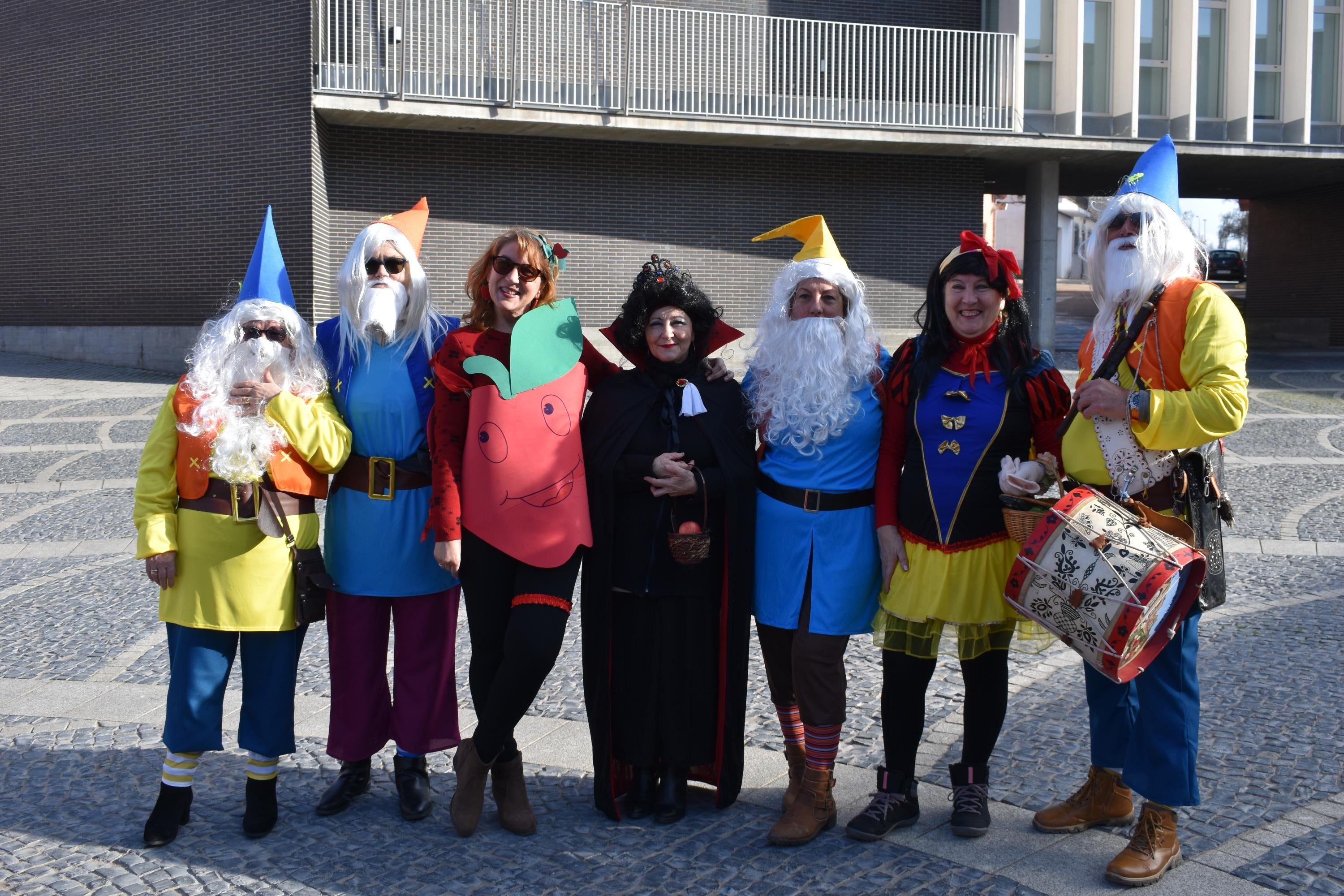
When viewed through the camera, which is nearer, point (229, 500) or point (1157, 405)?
point (1157, 405)

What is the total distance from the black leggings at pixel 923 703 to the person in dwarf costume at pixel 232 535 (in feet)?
6.33

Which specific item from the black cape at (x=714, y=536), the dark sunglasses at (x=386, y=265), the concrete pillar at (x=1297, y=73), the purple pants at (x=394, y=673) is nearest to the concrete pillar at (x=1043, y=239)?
the concrete pillar at (x=1297, y=73)

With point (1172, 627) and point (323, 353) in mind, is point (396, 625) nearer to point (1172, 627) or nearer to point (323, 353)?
point (323, 353)

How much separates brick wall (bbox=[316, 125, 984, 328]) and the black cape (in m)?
14.1

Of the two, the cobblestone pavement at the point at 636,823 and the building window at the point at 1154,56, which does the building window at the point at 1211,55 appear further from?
the cobblestone pavement at the point at 636,823

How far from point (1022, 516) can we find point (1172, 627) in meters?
0.50

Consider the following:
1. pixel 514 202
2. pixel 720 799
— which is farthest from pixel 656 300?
pixel 514 202

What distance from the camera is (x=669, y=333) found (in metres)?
3.57

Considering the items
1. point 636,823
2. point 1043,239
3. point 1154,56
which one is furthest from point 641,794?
A: point 1154,56

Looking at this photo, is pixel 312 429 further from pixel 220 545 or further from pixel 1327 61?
pixel 1327 61

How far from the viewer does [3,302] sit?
64.1 feet

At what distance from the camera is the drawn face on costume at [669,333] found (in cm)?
358

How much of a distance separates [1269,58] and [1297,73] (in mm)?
574

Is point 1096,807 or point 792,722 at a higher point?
point 792,722
